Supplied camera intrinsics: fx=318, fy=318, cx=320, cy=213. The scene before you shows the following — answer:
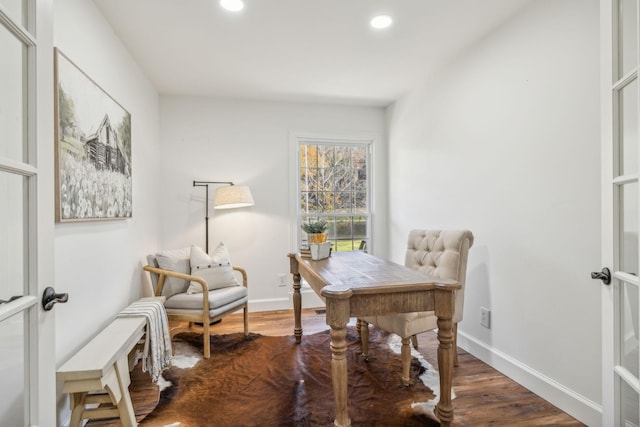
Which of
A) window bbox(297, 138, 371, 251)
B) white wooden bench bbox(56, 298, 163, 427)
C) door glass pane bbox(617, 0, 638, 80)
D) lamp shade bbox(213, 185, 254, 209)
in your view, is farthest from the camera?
window bbox(297, 138, 371, 251)

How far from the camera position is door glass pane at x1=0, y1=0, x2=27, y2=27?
0.87m

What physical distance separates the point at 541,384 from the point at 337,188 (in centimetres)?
285

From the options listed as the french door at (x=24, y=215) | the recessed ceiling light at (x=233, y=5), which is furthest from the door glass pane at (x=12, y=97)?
the recessed ceiling light at (x=233, y=5)

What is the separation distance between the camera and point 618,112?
1228 mm

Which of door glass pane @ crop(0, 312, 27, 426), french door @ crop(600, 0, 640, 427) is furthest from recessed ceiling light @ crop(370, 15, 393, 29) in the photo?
door glass pane @ crop(0, 312, 27, 426)

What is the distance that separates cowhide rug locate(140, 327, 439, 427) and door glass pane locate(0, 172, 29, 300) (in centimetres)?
132

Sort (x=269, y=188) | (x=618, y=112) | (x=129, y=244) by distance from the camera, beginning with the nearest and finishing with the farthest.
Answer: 1. (x=618, y=112)
2. (x=129, y=244)
3. (x=269, y=188)

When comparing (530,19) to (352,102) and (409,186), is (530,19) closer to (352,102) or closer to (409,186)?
(409,186)

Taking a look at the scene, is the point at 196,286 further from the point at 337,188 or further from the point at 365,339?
the point at 337,188

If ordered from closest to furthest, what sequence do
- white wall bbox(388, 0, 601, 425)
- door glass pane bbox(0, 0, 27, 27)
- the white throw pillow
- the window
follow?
door glass pane bbox(0, 0, 27, 27) → white wall bbox(388, 0, 601, 425) → the white throw pillow → the window

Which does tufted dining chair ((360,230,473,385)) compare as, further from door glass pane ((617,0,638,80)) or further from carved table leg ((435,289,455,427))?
door glass pane ((617,0,638,80))

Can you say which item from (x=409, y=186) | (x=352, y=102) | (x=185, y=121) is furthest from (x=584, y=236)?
(x=185, y=121)

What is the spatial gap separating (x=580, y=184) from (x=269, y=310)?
3.23 m

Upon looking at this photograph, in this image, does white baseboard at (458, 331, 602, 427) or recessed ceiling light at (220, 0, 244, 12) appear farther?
recessed ceiling light at (220, 0, 244, 12)
